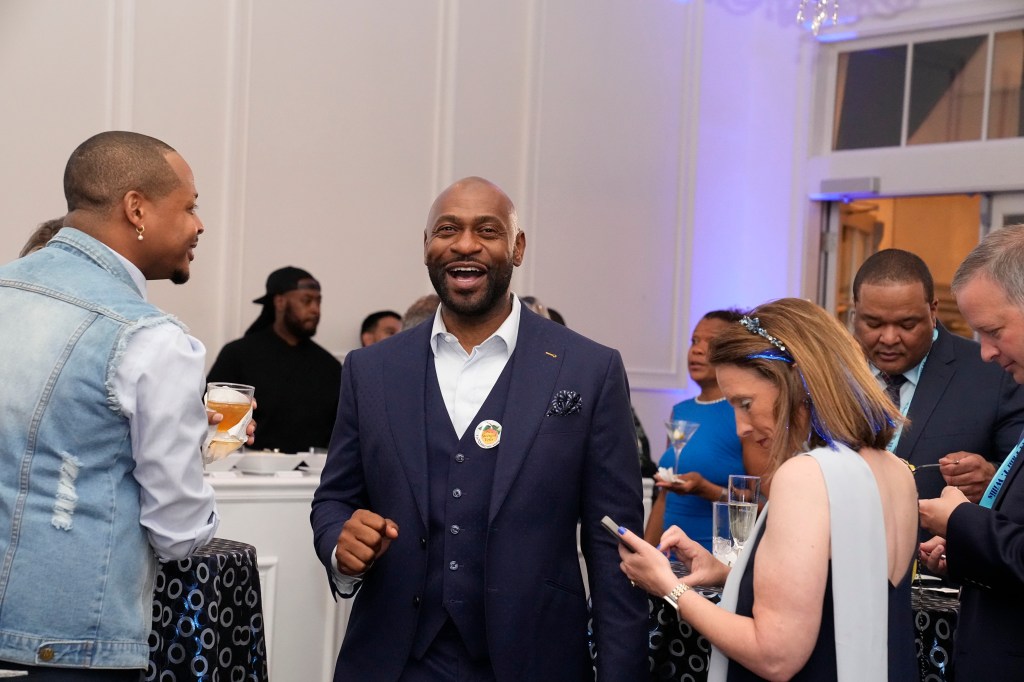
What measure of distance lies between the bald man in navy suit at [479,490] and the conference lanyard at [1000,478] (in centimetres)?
76

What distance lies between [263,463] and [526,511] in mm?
2048

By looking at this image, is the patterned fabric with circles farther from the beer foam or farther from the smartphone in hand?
the smartphone in hand

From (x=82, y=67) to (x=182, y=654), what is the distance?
11.1 ft

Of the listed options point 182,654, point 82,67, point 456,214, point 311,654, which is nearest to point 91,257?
point 456,214

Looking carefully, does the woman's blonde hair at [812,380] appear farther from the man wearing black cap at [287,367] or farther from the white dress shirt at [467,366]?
the man wearing black cap at [287,367]

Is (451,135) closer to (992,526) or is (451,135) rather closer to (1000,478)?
(1000,478)

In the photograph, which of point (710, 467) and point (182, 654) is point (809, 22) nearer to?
point (710, 467)

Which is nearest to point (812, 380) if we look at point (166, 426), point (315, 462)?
point (166, 426)

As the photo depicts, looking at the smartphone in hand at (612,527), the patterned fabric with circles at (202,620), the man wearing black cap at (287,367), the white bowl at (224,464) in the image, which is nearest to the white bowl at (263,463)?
the white bowl at (224,464)

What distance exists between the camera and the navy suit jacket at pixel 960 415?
3.11 meters

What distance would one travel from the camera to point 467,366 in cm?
236

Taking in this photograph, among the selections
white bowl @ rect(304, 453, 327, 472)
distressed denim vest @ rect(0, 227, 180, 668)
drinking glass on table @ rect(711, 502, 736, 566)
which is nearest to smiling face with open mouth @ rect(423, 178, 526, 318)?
distressed denim vest @ rect(0, 227, 180, 668)

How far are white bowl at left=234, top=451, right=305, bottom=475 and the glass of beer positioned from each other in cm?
139

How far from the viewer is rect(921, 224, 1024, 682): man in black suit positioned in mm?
2141
